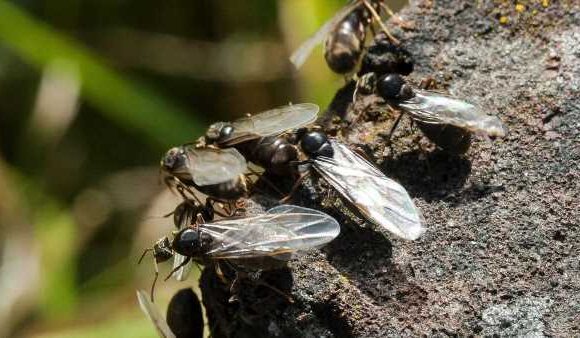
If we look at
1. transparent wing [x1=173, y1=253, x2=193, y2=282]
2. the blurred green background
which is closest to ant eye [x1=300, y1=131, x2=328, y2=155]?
transparent wing [x1=173, y1=253, x2=193, y2=282]

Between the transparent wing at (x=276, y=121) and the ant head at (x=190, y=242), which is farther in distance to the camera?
the transparent wing at (x=276, y=121)

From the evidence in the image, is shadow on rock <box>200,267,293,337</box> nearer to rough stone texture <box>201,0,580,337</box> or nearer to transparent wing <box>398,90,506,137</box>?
rough stone texture <box>201,0,580,337</box>

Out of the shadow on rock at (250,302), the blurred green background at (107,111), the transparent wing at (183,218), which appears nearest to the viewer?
the shadow on rock at (250,302)

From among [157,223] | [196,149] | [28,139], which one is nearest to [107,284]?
[157,223]

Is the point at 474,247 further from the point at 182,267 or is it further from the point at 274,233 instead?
the point at 182,267

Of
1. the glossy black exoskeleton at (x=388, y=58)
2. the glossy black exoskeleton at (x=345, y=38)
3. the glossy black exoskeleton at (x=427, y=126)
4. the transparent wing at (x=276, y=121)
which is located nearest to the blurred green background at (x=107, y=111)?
the glossy black exoskeleton at (x=345, y=38)

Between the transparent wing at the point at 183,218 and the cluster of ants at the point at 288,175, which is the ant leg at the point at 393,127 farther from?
the transparent wing at the point at 183,218

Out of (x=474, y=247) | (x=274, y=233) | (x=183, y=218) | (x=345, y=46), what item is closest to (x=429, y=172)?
(x=474, y=247)
